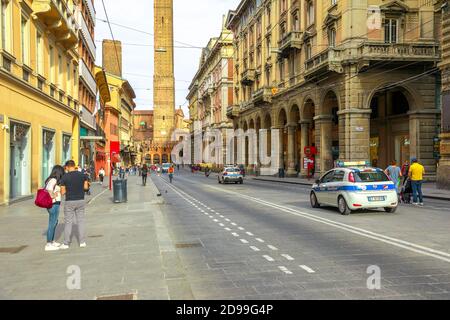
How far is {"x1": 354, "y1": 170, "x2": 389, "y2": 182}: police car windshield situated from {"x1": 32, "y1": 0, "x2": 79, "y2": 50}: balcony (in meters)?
15.0

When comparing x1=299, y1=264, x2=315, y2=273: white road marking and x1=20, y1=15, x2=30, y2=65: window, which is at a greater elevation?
x1=20, y1=15, x2=30, y2=65: window

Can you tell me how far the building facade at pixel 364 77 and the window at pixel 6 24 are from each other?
20.9 metres

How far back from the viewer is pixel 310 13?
39656 millimetres

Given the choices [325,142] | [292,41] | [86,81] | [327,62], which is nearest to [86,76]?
[86,81]

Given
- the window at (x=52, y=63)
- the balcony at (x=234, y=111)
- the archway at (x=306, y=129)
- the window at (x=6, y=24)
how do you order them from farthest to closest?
1. the balcony at (x=234, y=111)
2. the archway at (x=306, y=129)
3. the window at (x=52, y=63)
4. the window at (x=6, y=24)

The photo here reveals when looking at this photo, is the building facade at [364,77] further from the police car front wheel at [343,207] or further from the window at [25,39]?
the window at [25,39]

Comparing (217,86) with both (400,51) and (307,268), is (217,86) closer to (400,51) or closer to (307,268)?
(400,51)

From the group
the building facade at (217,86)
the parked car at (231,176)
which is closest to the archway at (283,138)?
the parked car at (231,176)

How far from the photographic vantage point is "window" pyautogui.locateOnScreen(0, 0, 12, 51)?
16.7 metres

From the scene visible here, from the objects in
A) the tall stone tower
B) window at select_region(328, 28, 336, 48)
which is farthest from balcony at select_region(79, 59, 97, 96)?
the tall stone tower

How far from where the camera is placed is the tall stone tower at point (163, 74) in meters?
108

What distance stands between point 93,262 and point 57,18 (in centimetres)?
1796

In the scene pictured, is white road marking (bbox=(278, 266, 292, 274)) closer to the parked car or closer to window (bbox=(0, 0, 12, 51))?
window (bbox=(0, 0, 12, 51))
